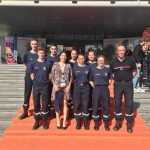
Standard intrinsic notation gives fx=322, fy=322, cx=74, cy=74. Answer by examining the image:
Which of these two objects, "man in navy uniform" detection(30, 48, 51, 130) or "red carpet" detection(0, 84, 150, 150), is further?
"man in navy uniform" detection(30, 48, 51, 130)

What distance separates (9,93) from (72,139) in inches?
127

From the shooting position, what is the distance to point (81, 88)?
6641mm

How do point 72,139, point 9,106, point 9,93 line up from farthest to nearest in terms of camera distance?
point 9,93
point 9,106
point 72,139

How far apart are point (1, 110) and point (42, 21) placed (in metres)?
14.7

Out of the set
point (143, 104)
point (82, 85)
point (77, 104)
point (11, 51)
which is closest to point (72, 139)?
point (77, 104)

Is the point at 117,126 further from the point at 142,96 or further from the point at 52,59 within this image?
the point at 142,96

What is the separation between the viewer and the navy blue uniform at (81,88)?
6.63 m

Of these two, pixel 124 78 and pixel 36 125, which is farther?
pixel 36 125

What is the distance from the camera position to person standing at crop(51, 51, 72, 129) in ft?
21.5

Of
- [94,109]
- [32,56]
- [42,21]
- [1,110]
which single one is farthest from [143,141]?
[42,21]

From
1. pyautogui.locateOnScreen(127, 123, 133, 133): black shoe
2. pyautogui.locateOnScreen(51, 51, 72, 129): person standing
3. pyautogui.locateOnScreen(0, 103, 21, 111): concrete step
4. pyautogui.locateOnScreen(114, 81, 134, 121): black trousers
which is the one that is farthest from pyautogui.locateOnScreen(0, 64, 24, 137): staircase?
pyautogui.locateOnScreen(127, 123, 133, 133): black shoe

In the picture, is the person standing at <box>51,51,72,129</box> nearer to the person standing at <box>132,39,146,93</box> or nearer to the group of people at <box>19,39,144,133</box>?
the group of people at <box>19,39,144,133</box>

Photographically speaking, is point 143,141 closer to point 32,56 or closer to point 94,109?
point 94,109

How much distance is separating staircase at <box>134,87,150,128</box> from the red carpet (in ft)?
2.80
